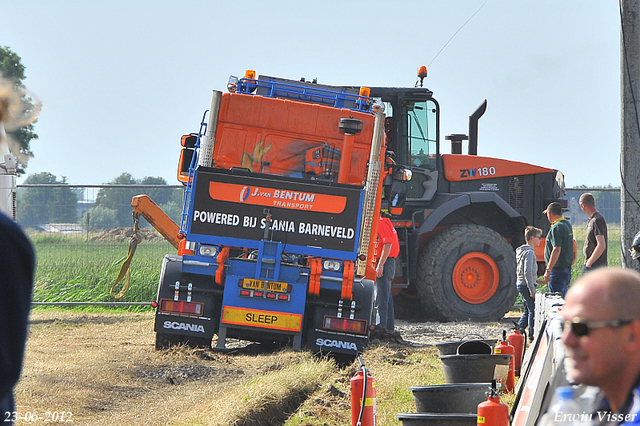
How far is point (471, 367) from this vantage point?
642 centimetres

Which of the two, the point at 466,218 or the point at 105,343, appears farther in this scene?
the point at 466,218

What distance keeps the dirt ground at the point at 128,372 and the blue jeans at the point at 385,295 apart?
1.46 feet

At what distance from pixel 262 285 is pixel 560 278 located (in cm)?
416

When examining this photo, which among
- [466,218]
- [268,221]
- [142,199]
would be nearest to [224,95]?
[268,221]

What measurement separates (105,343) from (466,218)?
6258mm

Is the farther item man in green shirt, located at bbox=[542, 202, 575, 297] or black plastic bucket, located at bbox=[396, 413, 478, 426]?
man in green shirt, located at bbox=[542, 202, 575, 297]

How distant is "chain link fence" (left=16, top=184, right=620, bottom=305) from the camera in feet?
48.5

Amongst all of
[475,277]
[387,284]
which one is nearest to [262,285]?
[387,284]

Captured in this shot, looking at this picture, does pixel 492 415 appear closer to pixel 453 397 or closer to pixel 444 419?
pixel 444 419

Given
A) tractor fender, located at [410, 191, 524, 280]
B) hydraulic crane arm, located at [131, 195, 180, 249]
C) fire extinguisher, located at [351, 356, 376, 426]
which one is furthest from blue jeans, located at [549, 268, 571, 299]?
fire extinguisher, located at [351, 356, 376, 426]

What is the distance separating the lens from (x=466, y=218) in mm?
13453

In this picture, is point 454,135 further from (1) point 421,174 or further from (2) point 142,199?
(2) point 142,199

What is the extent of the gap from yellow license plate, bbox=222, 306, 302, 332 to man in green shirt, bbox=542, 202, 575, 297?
12.2 feet

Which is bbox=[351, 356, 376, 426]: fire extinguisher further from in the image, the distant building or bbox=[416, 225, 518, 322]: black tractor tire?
the distant building
